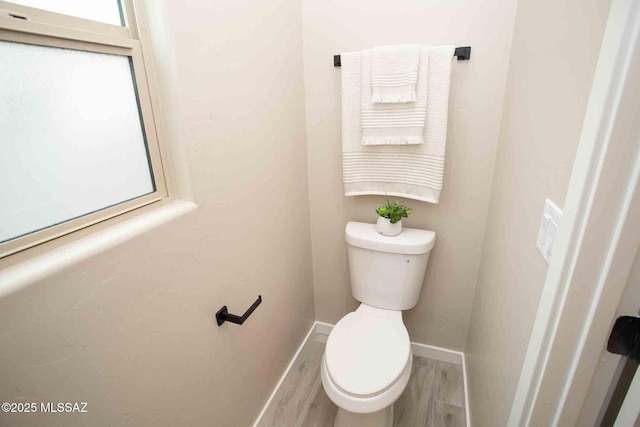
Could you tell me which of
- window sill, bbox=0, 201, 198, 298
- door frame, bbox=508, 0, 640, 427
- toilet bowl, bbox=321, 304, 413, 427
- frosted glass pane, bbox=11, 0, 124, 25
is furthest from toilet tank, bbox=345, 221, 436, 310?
frosted glass pane, bbox=11, 0, 124, 25

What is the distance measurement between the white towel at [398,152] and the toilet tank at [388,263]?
0.66 feet

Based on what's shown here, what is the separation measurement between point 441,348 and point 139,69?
1.93 m

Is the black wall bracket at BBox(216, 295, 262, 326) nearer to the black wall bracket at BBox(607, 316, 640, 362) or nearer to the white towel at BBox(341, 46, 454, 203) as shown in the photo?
the white towel at BBox(341, 46, 454, 203)

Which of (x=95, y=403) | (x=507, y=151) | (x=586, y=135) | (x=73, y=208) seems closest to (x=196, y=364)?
(x=95, y=403)

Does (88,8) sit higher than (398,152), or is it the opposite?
(88,8)

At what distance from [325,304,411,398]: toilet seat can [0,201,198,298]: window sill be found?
0.82m

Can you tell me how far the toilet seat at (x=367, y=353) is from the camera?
112 centimetres

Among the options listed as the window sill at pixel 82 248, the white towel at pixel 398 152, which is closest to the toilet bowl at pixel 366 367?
the white towel at pixel 398 152

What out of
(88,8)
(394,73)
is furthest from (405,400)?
(88,8)

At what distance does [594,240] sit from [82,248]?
3.26 feet

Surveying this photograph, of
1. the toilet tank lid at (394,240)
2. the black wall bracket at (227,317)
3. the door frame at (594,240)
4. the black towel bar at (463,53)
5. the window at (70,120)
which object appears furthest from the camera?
the toilet tank lid at (394,240)

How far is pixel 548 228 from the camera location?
70cm

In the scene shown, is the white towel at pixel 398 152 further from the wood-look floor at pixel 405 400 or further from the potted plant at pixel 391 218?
the wood-look floor at pixel 405 400

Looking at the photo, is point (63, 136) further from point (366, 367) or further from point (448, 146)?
point (448, 146)
